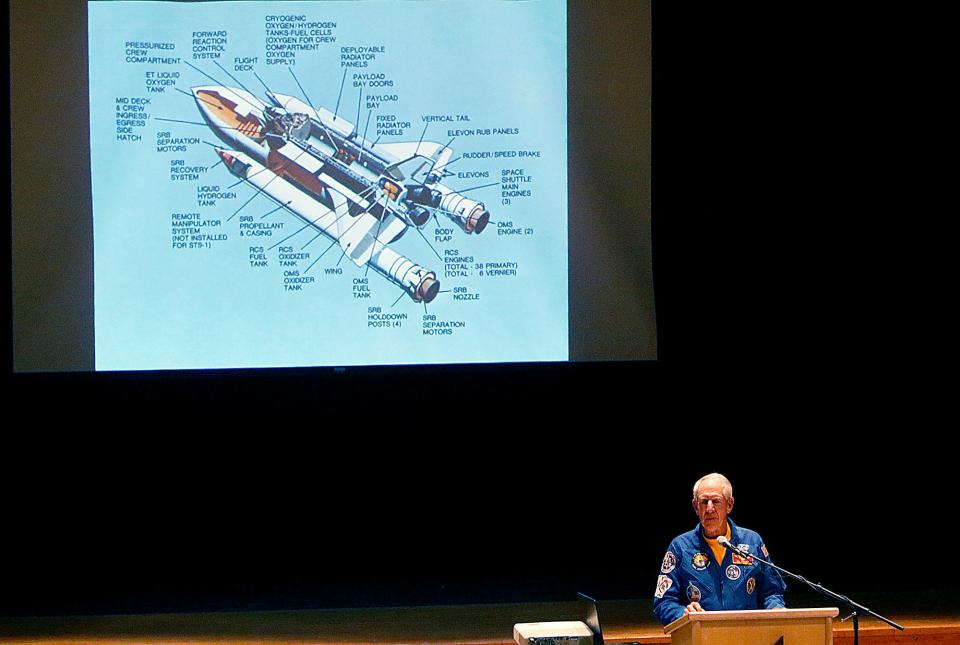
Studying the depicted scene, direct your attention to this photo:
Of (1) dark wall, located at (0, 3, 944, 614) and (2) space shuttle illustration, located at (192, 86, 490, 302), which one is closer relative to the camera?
(2) space shuttle illustration, located at (192, 86, 490, 302)

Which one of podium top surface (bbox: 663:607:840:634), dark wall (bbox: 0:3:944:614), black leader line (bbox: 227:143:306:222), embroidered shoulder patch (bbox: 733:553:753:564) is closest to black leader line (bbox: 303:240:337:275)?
black leader line (bbox: 227:143:306:222)

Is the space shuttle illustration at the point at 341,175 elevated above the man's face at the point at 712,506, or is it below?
above

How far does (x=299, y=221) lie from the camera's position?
511 cm

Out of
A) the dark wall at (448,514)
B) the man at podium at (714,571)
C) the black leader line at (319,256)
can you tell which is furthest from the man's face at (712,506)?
the black leader line at (319,256)

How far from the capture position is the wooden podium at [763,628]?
10.0ft

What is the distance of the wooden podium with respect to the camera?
306cm

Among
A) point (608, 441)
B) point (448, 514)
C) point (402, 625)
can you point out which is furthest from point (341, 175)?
point (402, 625)

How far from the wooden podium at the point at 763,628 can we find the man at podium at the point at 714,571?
511 millimetres

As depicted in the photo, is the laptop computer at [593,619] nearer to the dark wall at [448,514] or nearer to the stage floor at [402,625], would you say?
the stage floor at [402,625]

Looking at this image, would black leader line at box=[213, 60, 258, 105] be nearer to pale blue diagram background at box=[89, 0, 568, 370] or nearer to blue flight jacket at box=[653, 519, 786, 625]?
pale blue diagram background at box=[89, 0, 568, 370]

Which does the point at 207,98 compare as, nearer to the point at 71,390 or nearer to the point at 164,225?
the point at 164,225

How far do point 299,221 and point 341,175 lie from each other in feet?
0.82

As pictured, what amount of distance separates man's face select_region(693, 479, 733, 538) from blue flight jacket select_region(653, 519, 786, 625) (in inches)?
2.4

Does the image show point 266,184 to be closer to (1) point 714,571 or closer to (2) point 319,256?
(2) point 319,256
